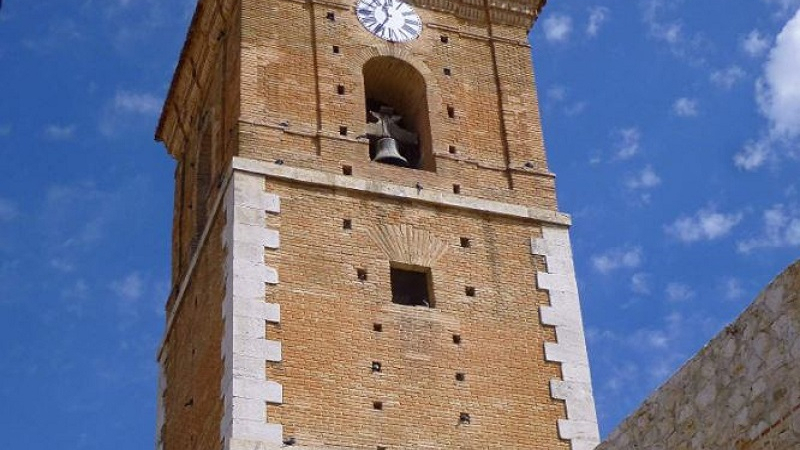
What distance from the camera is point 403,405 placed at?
1546 centimetres

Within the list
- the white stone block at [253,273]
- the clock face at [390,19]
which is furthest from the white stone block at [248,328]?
the clock face at [390,19]

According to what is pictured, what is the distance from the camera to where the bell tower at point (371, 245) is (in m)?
15.4

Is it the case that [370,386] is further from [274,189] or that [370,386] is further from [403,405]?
[274,189]

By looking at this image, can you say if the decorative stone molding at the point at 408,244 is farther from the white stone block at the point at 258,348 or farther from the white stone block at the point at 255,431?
the white stone block at the point at 255,431

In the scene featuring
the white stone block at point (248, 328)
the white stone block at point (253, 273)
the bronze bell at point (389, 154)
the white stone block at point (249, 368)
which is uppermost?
the bronze bell at point (389, 154)

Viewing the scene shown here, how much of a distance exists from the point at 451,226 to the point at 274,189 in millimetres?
2088

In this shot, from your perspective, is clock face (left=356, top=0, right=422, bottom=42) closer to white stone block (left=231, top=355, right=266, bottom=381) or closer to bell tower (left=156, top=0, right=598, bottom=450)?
bell tower (left=156, top=0, right=598, bottom=450)

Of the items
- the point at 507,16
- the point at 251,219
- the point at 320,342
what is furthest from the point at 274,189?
the point at 507,16

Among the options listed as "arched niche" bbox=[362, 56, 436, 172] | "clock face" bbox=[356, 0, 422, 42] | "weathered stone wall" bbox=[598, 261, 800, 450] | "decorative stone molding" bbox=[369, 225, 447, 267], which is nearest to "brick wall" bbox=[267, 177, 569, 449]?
"decorative stone molding" bbox=[369, 225, 447, 267]

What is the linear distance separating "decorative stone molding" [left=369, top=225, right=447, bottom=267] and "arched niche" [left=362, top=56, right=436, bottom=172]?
1.61 meters

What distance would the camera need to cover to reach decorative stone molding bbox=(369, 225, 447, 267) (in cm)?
1678

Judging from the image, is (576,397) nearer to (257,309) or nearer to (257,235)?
(257,309)

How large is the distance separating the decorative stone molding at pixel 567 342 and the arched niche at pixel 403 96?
2.03m

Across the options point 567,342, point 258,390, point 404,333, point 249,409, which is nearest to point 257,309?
point 258,390
